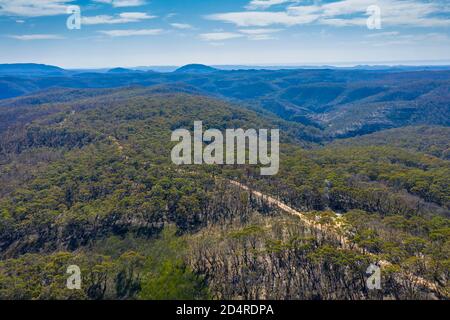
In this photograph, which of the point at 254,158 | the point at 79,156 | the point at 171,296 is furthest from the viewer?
the point at 79,156

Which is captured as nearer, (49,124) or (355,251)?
(355,251)

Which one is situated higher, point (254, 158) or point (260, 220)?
point (254, 158)

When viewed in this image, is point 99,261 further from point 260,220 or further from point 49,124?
point 49,124

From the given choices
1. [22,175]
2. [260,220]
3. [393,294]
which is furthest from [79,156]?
[393,294]

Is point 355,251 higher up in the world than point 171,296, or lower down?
higher up
